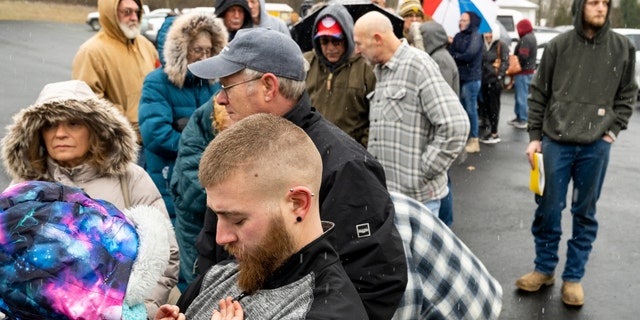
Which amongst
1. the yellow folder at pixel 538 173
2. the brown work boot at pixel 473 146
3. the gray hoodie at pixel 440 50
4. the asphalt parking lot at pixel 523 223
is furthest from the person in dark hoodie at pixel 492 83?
the yellow folder at pixel 538 173

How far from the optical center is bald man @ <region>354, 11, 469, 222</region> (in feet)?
15.0

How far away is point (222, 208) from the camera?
1.93 meters

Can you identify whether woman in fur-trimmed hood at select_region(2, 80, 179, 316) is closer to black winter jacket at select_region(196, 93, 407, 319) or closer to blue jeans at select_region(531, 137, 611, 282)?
black winter jacket at select_region(196, 93, 407, 319)

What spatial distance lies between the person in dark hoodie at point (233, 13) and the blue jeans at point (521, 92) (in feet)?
25.9

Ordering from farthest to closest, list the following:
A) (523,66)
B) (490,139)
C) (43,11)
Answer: (43,11)
(523,66)
(490,139)

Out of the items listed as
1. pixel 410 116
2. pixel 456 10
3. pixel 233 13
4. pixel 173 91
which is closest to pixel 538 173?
pixel 410 116

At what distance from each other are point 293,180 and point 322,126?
0.94 meters

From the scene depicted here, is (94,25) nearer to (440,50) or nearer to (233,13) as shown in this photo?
(440,50)

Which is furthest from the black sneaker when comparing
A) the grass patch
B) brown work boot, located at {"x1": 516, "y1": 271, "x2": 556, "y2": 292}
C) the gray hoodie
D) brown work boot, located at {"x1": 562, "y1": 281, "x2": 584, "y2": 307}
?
the grass patch

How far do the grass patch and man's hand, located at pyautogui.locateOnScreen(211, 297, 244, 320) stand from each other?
3597cm

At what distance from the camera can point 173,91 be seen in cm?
507

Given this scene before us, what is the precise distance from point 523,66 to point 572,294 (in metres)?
8.34

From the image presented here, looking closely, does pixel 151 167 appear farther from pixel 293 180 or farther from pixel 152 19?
pixel 152 19

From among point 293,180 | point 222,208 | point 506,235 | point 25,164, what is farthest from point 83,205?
point 506,235
